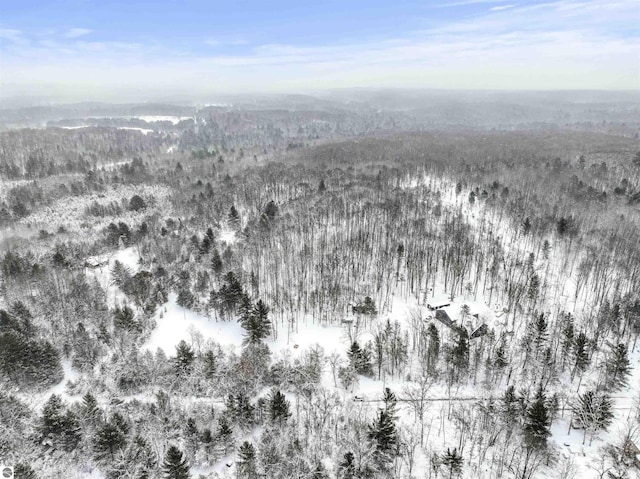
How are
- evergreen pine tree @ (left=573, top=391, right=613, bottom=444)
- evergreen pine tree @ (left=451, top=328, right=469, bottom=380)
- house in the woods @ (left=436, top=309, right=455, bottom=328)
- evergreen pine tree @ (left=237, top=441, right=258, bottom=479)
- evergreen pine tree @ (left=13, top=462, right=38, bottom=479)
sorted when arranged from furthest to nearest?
house in the woods @ (left=436, top=309, right=455, bottom=328) < evergreen pine tree @ (left=451, top=328, right=469, bottom=380) < evergreen pine tree @ (left=573, top=391, right=613, bottom=444) < evergreen pine tree @ (left=237, top=441, right=258, bottom=479) < evergreen pine tree @ (left=13, top=462, right=38, bottom=479)

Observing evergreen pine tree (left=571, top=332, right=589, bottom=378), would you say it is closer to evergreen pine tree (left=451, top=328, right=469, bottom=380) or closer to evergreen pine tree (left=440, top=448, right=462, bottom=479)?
evergreen pine tree (left=451, top=328, right=469, bottom=380)

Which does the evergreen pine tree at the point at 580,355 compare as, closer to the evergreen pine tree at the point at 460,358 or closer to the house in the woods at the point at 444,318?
the evergreen pine tree at the point at 460,358

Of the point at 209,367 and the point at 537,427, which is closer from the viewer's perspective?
the point at 537,427

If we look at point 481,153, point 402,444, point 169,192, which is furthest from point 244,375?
point 481,153

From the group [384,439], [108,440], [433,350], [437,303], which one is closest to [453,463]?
[384,439]

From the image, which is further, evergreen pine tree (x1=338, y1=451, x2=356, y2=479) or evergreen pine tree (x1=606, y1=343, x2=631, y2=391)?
evergreen pine tree (x1=606, y1=343, x2=631, y2=391)

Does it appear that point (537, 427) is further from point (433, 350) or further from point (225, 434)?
point (225, 434)

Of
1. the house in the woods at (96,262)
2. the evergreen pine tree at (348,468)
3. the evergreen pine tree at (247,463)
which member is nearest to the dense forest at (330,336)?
the evergreen pine tree at (348,468)

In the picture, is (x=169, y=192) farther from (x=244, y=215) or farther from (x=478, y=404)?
(x=478, y=404)

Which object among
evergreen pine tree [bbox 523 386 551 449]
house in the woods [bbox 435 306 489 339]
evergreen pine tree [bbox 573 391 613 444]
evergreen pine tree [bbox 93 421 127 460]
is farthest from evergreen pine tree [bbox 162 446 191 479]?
house in the woods [bbox 435 306 489 339]
